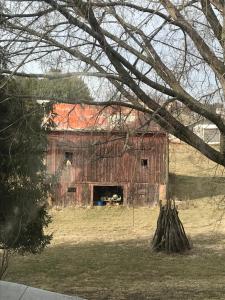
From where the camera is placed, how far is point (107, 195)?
2545 cm

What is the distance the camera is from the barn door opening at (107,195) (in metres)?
24.8

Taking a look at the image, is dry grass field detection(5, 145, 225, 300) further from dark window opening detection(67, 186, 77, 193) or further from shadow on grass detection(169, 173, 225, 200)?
shadow on grass detection(169, 173, 225, 200)

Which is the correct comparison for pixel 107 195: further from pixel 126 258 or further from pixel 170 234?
pixel 126 258

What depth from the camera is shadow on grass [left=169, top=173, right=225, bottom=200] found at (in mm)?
27183

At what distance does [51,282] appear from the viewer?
40.7ft

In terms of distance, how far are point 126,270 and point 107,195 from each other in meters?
11.6

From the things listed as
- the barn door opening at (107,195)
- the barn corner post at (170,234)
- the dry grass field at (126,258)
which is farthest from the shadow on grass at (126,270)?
the barn door opening at (107,195)

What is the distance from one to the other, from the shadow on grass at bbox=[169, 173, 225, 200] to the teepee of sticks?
9.00 m

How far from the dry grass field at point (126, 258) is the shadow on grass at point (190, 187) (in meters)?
2.15

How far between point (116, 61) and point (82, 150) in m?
2.19

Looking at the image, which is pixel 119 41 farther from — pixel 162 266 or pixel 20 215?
pixel 162 266

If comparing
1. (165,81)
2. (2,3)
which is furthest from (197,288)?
(2,3)

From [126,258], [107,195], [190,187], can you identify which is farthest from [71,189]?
[126,258]

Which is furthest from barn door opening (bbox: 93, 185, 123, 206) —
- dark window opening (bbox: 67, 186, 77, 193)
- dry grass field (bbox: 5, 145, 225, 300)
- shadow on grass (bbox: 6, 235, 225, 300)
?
shadow on grass (bbox: 6, 235, 225, 300)
